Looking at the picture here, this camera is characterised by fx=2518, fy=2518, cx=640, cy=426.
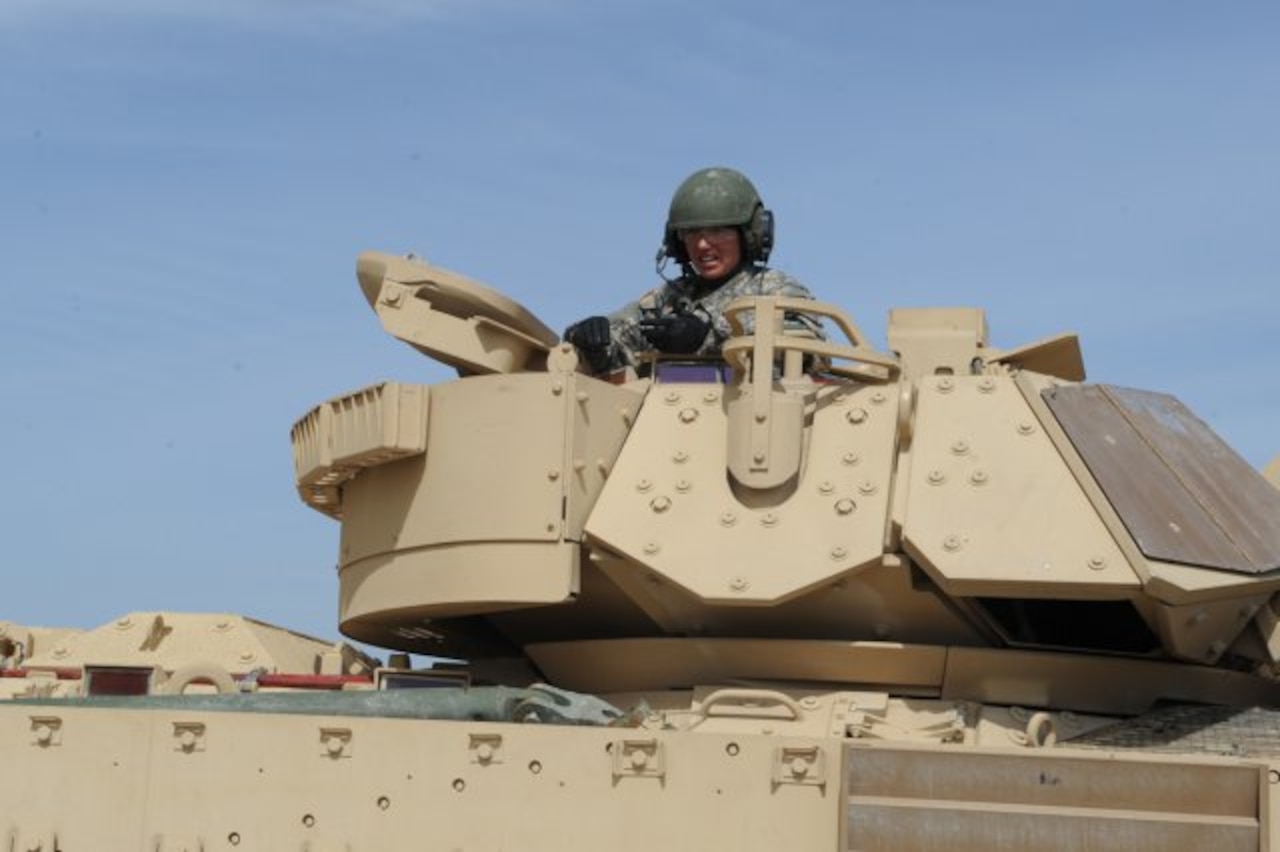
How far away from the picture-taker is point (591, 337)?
13.8 m

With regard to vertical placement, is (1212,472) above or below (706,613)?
above

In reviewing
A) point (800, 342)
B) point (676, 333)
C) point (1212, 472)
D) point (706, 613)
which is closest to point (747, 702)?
point (706, 613)

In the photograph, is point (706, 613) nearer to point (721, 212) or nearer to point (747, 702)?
point (747, 702)

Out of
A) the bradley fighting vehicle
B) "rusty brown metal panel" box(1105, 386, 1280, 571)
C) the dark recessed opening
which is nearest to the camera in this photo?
the bradley fighting vehicle

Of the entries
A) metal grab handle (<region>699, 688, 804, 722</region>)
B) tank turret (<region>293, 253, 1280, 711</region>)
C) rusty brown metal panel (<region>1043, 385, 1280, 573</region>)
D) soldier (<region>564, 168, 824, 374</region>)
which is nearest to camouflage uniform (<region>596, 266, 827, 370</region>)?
soldier (<region>564, 168, 824, 374</region>)

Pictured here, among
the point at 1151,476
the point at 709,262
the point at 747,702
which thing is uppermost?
the point at 709,262

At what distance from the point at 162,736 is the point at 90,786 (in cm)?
36

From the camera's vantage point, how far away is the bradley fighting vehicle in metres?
10.1

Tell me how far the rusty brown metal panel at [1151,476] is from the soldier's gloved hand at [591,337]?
2.53 m

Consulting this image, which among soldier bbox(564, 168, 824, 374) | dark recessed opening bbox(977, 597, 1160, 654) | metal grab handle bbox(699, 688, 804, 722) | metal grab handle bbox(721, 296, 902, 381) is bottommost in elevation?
metal grab handle bbox(699, 688, 804, 722)

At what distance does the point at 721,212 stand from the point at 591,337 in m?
1.35

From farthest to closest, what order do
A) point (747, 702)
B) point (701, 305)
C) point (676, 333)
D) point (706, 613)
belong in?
1. point (701, 305)
2. point (676, 333)
3. point (706, 613)
4. point (747, 702)

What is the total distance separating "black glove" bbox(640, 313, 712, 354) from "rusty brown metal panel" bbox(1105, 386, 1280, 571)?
2251 millimetres

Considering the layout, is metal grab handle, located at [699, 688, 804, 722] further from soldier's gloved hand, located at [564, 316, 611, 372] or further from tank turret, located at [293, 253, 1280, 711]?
soldier's gloved hand, located at [564, 316, 611, 372]
